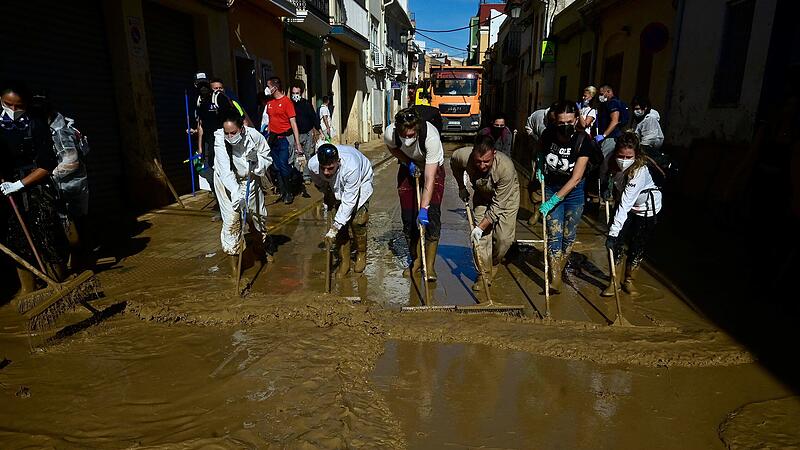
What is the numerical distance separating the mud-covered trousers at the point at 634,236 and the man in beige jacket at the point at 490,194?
1.00 m

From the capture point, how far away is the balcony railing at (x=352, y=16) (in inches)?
666

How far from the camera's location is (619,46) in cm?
1246

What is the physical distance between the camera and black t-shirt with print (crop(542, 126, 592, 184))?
416 centimetres

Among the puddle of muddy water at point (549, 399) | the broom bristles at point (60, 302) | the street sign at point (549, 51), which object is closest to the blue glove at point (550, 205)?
the puddle of muddy water at point (549, 399)

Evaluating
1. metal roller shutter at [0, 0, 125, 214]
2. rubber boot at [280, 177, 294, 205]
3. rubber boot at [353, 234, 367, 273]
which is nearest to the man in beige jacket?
rubber boot at [353, 234, 367, 273]

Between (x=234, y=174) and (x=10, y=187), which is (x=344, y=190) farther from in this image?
(x=10, y=187)

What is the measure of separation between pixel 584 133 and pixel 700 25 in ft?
20.1

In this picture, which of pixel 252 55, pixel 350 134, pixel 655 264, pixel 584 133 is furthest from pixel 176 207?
pixel 350 134

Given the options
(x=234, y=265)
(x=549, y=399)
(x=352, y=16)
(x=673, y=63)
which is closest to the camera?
(x=549, y=399)

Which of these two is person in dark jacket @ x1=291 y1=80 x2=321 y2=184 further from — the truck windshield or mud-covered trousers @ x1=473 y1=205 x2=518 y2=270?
the truck windshield

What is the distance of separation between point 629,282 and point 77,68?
23.6ft

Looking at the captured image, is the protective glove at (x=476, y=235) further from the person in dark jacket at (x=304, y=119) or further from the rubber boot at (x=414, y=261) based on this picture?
the person in dark jacket at (x=304, y=119)

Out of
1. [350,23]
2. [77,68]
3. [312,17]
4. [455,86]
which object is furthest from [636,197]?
[455,86]

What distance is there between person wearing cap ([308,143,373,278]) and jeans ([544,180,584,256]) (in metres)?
1.72
